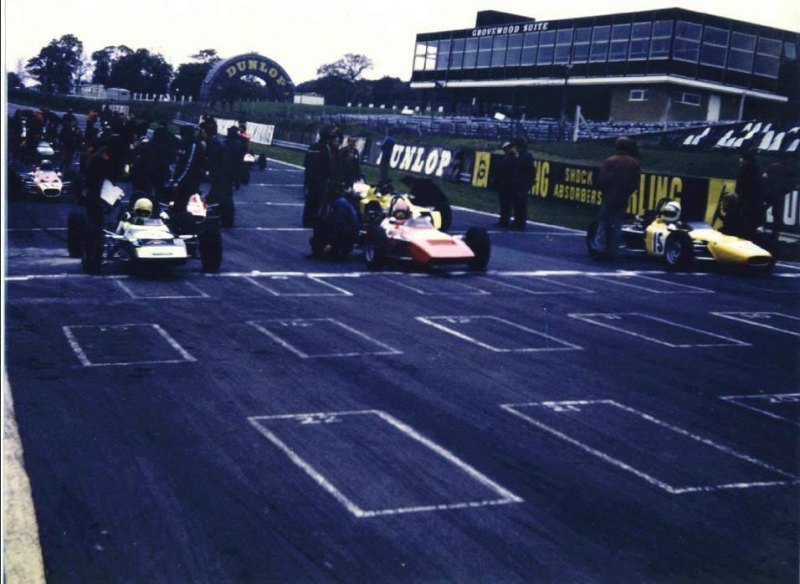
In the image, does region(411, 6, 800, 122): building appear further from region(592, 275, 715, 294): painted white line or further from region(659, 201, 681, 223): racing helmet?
region(592, 275, 715, 294): painted white line

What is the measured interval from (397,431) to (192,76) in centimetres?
5802

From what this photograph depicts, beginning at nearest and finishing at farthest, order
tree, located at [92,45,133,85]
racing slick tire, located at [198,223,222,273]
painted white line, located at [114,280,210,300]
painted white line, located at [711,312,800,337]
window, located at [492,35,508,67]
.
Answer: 1. painted white line, located at [114,280,210,300]
2. painted white line, located at [711,312,800,337]
3. racing slick tire, located at [198,223,222,273]
4. tree, located at [92,45,133,85]
5. window, located at [492,35,508,67]

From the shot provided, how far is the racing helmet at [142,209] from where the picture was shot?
12914mm

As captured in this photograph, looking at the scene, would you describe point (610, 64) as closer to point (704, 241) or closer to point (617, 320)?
point (704, 241)

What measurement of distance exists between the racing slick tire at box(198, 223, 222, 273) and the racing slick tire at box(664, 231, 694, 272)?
6.80 meters

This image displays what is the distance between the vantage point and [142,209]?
12.9 m

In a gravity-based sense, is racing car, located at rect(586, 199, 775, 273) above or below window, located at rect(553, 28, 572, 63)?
below

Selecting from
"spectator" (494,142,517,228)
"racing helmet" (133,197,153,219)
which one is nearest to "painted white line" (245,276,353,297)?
"racing helmet" (133,197,153,219)

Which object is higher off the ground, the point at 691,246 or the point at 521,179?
the point at 521,179

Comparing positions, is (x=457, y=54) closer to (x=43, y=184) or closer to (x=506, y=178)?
(x=506, y=178)

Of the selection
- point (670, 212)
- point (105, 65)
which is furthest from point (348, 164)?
point (105, 65)

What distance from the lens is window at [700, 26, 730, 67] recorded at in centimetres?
4897

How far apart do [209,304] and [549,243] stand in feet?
30.2

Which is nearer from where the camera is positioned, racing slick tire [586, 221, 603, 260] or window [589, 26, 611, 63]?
racing slick tire [586, 221, 603, 260]
